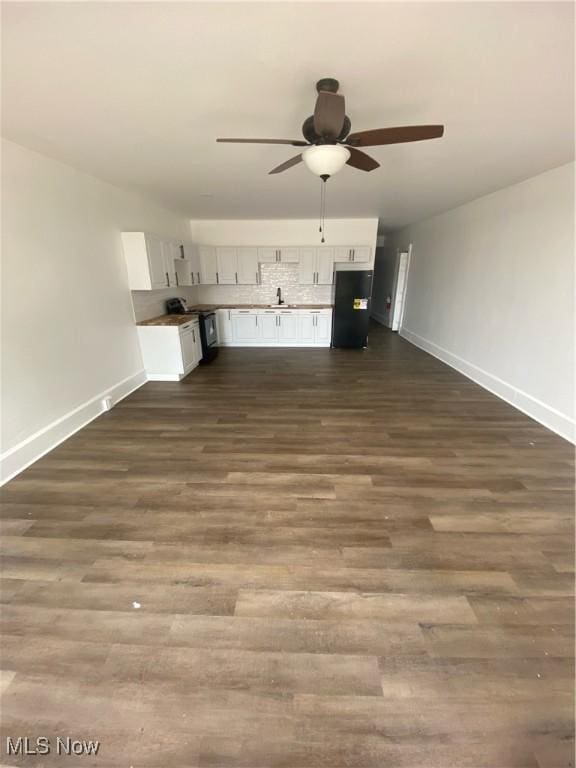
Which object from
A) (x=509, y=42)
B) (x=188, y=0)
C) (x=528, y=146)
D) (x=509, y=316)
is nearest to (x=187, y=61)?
(x=188, y=0)

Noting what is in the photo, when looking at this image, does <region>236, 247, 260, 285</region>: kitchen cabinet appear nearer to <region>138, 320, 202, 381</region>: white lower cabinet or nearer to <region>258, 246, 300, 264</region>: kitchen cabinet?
<region>258, 246, 300, 264</region>: kitchen cabinet

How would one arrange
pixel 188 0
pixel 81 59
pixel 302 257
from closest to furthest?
pixel 188 0, pixel 81 59, pixel 302 257

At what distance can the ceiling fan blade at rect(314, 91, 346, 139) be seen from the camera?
1581 millimetres

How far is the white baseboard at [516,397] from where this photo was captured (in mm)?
3072

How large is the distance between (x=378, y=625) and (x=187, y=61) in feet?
9.68

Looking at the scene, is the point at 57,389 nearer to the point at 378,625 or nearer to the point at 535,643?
the point at 378,625

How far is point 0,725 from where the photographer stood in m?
1.14

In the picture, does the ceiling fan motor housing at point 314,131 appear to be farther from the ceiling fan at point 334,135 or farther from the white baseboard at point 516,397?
the white baseboard at point 516,397

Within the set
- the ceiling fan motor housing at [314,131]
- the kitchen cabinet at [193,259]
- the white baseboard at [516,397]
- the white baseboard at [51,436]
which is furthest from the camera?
the kitchen cabinet at [193,259]

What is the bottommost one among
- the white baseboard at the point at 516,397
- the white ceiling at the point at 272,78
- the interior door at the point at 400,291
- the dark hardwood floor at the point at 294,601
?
the dark hardwood floor at the point at 294,601

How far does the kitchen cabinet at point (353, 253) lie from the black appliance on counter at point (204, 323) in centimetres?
288

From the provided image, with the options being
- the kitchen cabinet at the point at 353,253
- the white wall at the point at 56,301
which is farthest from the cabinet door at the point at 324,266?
the white wall at the point at 56,301

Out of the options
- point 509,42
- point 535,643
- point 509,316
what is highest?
point 509,42

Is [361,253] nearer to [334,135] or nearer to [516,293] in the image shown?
[516,293]
